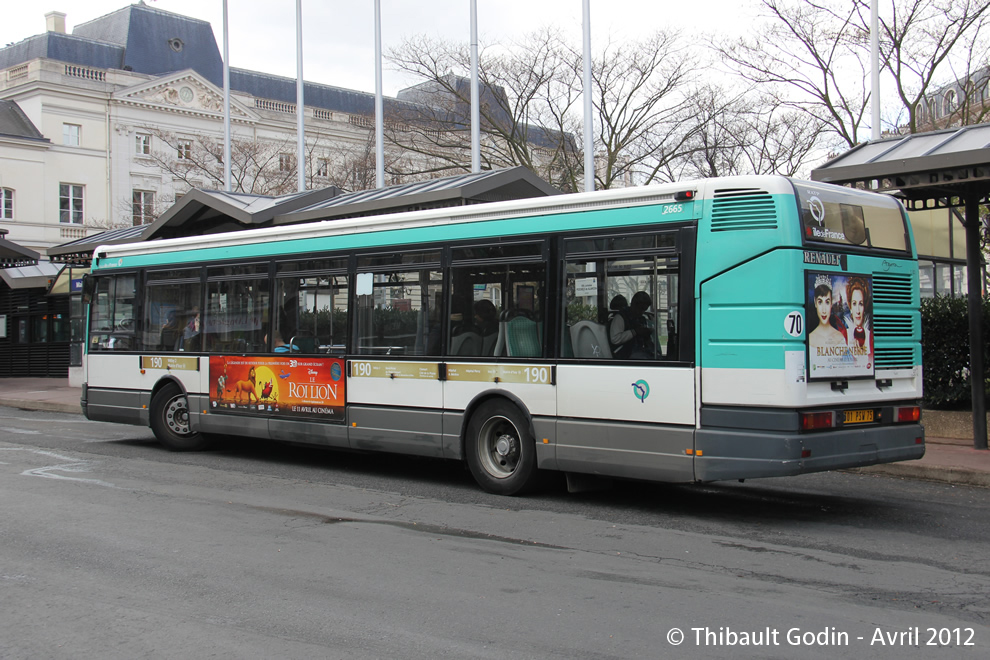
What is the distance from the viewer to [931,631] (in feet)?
16.9

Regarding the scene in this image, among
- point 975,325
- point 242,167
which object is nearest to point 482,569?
point 975,325

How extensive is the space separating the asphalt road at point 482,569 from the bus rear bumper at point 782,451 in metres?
0.55

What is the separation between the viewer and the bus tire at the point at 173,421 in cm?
1362

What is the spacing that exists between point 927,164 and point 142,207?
166 feet

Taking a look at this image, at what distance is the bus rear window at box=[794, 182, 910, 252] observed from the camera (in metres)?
8.00

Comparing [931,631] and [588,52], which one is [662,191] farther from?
[588,52]

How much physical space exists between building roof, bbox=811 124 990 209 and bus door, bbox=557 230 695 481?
13.6ft

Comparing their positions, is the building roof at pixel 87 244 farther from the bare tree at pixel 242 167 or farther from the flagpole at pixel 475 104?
the bare tree at pixel 242 167

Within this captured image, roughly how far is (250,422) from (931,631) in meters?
9.28

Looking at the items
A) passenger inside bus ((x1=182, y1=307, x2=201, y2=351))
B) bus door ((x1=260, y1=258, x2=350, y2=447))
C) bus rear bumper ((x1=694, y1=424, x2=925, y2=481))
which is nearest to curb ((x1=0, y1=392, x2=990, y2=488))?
bus rear bumper ((x1=694, y1=424, x2=925, y2=481))

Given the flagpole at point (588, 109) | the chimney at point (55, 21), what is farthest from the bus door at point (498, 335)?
the chimney at point (55, 21)

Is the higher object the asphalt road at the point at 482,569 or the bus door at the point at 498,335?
the bus door at the point at 498,335

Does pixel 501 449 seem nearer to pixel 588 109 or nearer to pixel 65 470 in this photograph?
pixel 65 470

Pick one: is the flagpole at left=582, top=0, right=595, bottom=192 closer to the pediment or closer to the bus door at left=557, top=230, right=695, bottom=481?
the bus door at left=557, top=230, right=695, bottom=481
